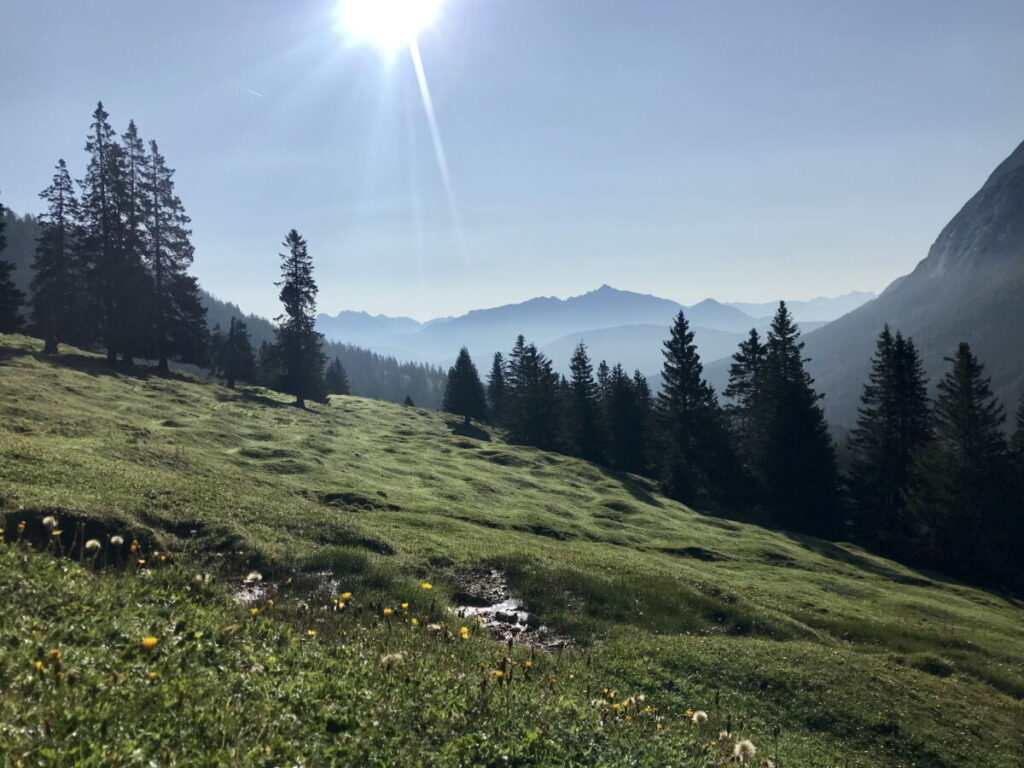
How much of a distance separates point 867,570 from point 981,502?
559 inches

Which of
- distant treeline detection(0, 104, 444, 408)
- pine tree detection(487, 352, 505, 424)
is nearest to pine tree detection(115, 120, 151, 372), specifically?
distant treeline detection(0, 104, 444, 408)

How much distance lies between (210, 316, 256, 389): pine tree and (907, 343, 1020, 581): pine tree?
8835 centimetres

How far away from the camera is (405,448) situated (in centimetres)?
5016

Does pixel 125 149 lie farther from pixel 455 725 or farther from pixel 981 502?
pixel 981 502

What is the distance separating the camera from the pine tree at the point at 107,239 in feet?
160

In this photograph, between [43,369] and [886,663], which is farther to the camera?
[43,369]

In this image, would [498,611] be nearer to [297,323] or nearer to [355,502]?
[355,502]

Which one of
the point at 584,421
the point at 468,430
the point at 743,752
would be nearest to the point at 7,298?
the point at 468,430

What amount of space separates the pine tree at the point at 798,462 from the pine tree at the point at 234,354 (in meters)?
75.9

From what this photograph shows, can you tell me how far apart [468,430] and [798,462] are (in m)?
43.2

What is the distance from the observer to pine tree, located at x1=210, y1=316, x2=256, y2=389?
86.9 metres

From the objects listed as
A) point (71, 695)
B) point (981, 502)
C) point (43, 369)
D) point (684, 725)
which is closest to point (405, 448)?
point (43, 369)

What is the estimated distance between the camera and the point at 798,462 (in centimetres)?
5606

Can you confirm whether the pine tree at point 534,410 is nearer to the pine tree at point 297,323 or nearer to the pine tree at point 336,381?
the pine tree at point 297,323
